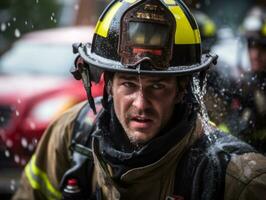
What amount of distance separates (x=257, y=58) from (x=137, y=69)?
9.61 ft

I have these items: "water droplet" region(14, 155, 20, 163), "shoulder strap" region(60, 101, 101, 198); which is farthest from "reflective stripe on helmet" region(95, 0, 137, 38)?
"water droplet" region(14, 155, 20, 163)

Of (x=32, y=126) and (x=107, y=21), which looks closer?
(x=107, y=21)

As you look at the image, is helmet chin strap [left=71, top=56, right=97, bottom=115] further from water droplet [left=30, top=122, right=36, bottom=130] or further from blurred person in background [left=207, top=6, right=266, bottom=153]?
water droplet [left=30, top=122, right=36, bottom=130]

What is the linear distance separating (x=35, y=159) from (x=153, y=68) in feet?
3.57

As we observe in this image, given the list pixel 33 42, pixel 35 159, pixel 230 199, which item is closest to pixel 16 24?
pixel 33 42

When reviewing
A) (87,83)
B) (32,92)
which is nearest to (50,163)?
(87,83)

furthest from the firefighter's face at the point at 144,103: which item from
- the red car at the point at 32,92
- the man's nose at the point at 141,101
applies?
the red car at the point at 32,92

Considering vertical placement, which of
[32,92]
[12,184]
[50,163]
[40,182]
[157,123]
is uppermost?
[157,123]

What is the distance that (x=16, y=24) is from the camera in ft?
56.6

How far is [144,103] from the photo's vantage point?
2.64m

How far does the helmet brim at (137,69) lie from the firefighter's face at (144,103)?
0.06 metres

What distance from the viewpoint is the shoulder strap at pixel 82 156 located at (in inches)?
117

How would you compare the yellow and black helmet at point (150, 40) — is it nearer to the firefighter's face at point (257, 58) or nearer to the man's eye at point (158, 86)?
the man's eye at point (158, 86)

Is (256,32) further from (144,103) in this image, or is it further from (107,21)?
(144,103)
